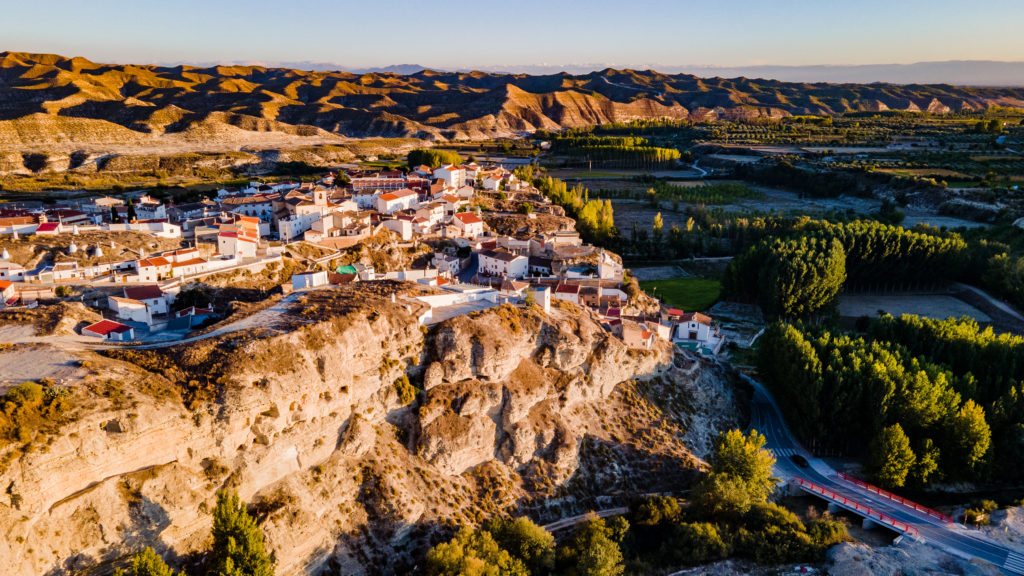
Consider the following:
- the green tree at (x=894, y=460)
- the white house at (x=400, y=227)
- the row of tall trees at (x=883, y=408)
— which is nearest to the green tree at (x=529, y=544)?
the green tree at (x=894, y=460)

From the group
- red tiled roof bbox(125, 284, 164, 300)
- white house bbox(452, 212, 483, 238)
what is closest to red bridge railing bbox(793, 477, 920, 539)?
red tiled roof bbox(125, 284, 164, 300)

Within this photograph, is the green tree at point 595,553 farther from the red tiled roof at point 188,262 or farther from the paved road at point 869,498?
the red tiled roof at point 188,262

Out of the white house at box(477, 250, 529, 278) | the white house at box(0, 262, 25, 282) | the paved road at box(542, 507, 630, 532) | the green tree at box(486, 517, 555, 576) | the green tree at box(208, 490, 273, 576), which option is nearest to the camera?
the green tree at box(208, 490, 273, 576)

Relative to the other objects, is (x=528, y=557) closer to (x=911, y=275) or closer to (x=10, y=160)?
(x=911, y=275)

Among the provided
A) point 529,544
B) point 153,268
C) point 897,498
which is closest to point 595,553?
point 529,544

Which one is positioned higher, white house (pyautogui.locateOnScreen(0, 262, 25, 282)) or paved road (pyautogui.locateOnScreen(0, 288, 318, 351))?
paved road (pyautogui.locateOnScreen(0, 288, 318, 351))

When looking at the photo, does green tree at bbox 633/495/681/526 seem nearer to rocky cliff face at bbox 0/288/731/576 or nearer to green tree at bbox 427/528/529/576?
rocky cliff face at bbox 0/288/731/576

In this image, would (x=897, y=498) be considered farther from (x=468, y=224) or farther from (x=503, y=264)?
(x=468, y=224)
